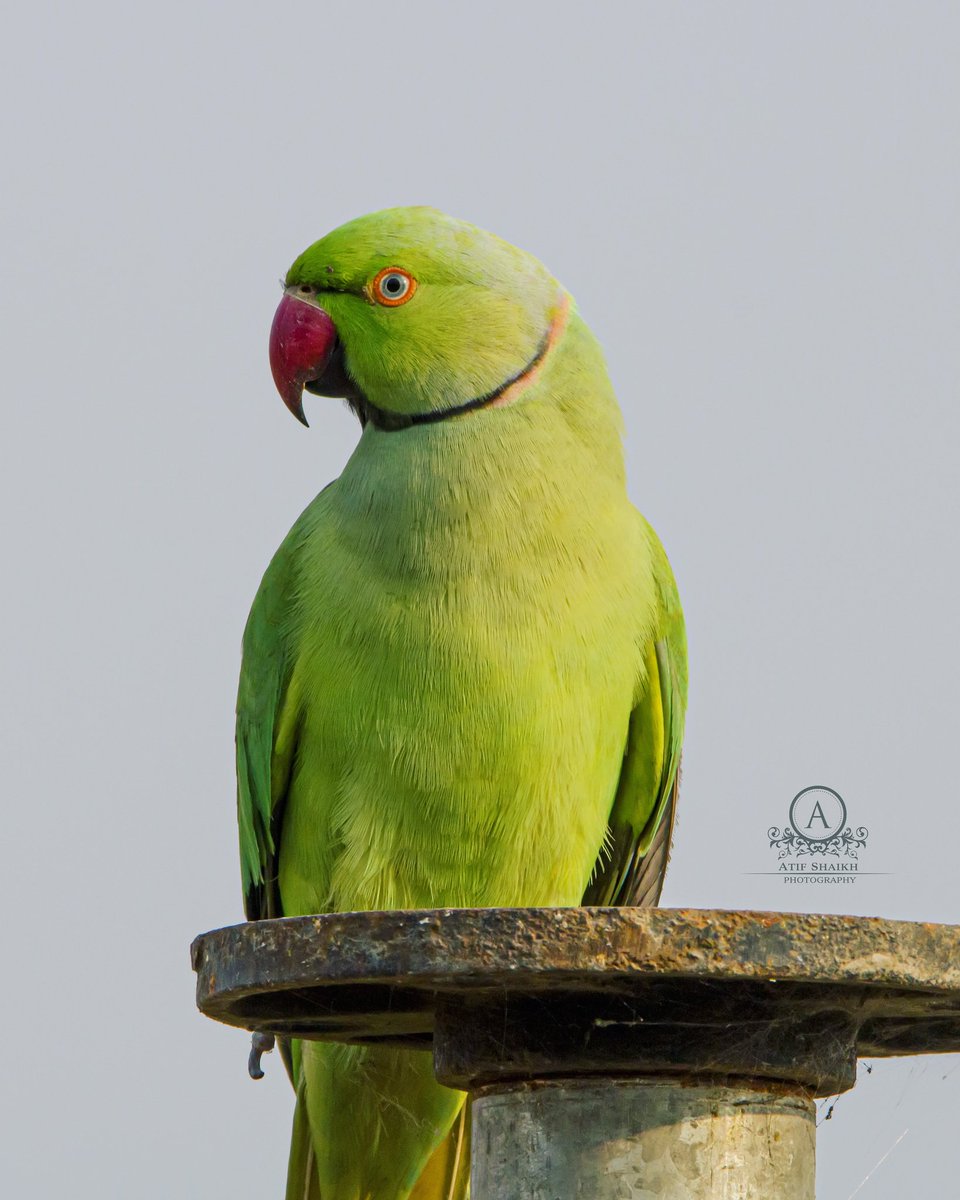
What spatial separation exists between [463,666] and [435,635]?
112mm

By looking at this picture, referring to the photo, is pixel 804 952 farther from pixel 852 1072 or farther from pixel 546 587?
pixel 546 587

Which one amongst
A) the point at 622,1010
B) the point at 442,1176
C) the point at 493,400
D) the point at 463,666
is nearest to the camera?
the point at 622,1010

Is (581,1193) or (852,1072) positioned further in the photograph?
(852,1072)

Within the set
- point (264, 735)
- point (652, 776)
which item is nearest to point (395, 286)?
point (264, 735)

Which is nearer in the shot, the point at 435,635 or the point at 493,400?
the point at 435,635

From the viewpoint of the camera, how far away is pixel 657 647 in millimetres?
5113

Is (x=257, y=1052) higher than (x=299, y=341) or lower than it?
lower

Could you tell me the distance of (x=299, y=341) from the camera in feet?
16.4

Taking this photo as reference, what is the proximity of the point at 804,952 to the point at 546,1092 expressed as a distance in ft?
2.11

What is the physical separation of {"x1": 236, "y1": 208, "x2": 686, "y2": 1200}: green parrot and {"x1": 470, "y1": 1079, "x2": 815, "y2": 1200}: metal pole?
1429mm

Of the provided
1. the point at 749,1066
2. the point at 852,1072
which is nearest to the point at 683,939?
the point at 749,1066

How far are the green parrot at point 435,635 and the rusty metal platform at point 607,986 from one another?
3.71 feet

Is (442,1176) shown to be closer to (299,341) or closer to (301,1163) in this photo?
(301,1163)

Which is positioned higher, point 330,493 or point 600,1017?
point 330,493
